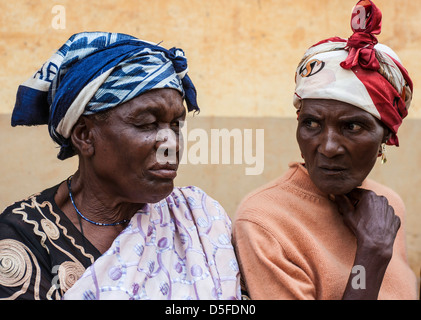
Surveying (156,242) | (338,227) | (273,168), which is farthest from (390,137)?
(273,168)

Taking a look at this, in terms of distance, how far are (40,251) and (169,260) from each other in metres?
0.65

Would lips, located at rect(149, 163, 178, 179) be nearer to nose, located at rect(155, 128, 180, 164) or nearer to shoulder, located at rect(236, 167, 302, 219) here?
nose, located at rect(155, 128, 180, 164)

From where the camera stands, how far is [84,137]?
3.25 metres

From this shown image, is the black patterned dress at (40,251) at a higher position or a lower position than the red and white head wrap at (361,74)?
lower

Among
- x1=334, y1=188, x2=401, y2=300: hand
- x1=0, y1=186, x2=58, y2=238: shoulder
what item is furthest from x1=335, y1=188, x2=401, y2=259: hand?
x1=0, y1=186, x2=58, y2=238: shoulder

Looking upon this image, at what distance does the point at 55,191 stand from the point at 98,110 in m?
0.53

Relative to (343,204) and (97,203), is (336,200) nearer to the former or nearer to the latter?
(343,204)

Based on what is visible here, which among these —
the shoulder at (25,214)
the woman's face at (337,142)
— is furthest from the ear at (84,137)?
the woman's face at (337,142)

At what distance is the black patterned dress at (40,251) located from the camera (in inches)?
112

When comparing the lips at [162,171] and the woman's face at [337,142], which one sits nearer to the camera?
the lips at [162,171]

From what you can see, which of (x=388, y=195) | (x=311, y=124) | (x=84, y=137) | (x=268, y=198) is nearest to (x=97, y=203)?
(x=84, y=137)

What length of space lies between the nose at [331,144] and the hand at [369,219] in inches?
14.8

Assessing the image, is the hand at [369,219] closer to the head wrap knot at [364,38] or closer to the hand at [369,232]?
the hand at [369,232]

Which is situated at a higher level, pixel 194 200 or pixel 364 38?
pixel 364 38
